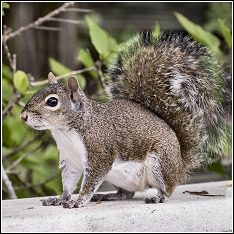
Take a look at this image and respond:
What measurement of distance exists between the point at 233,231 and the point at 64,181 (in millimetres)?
633

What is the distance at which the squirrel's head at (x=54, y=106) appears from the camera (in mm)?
2785

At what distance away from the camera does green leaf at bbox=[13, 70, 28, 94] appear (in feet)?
12.0

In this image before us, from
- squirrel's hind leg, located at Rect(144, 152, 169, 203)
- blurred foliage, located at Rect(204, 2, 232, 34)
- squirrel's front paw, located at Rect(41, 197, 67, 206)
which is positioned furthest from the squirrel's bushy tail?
blurred foliage, located at Rect(204, 2, 232, 34)

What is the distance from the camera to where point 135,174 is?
302 cm

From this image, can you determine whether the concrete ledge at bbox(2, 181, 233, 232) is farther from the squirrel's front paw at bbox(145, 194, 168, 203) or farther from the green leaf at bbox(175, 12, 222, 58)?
the green leaf at bbox(175, 12, 222, 58)

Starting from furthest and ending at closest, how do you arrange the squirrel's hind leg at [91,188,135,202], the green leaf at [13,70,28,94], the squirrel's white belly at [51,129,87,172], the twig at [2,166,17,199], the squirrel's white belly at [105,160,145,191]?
the twig at [2,166,17,199], the green leaf at [13,70,28,94], the squirrel's hind leg at [91,188,135,202], the squirrel's white belly at [105,160,145,191], the squirrel's white belly at [51,129,87,172]

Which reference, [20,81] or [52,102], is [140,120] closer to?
[52,102]

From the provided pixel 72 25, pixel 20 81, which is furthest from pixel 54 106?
pixel 72 25

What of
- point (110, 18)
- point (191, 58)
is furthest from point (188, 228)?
point (110, 18)

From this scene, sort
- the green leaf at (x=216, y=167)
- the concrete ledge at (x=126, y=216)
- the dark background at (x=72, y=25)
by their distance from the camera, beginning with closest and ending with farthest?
the concrete ledge at (x=126, y=216), the green leaf at (x=216, y=167), the dark background at (x=72, y=25)

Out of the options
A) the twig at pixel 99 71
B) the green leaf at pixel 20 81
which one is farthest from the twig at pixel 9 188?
the twig at pixel 99 71

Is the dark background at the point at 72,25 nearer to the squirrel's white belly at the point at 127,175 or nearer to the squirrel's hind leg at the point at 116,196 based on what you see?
the squirrel's hind leg at the point at 116,196

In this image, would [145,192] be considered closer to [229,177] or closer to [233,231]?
[233,231]

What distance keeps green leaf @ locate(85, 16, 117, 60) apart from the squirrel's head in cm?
101
